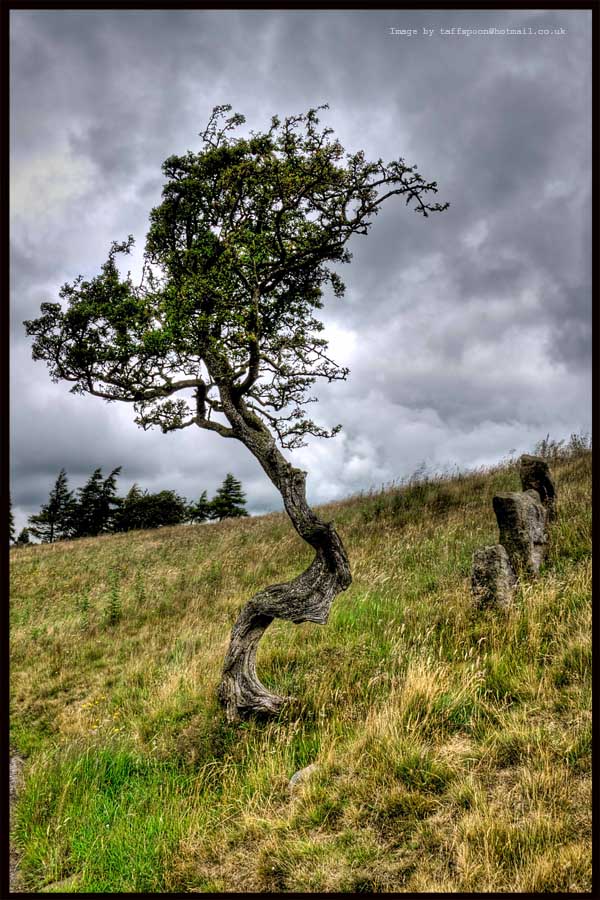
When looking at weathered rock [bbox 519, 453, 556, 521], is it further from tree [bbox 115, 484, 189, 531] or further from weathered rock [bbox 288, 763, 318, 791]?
tree [bbox 115, 484, 189, 531]

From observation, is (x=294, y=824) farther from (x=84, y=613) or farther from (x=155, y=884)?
(x=84, y=613)

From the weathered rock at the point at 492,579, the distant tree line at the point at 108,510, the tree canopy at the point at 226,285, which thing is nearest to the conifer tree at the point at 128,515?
the distant tree line at the point at 108,510

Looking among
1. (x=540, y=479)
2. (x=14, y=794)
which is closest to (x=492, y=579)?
(x=540, y=479)

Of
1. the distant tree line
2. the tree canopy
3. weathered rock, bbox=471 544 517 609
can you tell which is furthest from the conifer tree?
weathered rock, bbox=471 544 517 609

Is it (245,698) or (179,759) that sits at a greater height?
(245,698)

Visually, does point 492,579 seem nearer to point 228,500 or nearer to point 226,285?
point 226,285

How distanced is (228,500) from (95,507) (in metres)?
12.7

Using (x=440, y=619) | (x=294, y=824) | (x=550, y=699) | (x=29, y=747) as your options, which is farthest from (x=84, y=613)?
(x=550, y=699)

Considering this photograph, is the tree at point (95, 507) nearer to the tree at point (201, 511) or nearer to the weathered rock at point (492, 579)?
the tree at point (201, 511)

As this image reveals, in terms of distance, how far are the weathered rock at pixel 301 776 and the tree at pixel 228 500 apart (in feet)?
140

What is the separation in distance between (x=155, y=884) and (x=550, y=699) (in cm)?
395

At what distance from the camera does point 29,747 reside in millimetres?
7367

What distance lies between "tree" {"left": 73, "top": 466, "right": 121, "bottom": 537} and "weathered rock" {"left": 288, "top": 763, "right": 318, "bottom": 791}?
45.9 metres

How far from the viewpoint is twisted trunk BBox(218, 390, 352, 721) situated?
6094 mm
